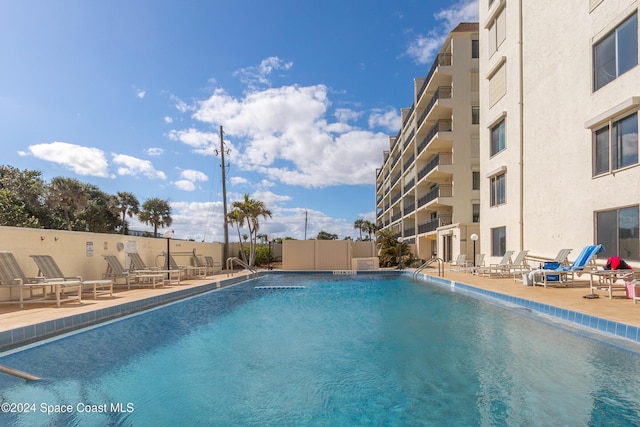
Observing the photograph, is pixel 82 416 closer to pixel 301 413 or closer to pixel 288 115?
pixel 301 413

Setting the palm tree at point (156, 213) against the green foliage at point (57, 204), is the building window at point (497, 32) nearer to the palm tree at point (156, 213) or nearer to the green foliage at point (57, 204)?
the green foliage at point (57, 204)

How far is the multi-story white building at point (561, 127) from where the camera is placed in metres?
10.0

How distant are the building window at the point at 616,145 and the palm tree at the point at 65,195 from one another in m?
31.5

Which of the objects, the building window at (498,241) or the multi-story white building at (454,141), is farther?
the multi-story white building at (454,141)

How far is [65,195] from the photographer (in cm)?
2823

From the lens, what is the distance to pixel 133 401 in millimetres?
3744

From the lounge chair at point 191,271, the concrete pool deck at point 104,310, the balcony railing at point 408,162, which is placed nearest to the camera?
the concrete pool deck at point 104,310

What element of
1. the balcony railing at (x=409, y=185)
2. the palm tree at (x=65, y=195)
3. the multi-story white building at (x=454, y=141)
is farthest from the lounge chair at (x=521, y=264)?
the palm tree at (x=65, y=195)

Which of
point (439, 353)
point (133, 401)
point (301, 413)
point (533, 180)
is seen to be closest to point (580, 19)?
point (533, 180)

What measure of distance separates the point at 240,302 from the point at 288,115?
39.3ft

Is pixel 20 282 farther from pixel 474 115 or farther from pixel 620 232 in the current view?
pixel 474 115

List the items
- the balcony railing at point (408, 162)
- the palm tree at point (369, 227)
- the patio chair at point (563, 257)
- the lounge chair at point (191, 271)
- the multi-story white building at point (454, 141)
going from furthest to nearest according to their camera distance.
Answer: the palm tree at point (369, 227)
the balcony railing at point (408, 162)
the multi-story white building at point (454, 141)
the lounge chair at point (191, 271)
the patio chair at point (563, 257)

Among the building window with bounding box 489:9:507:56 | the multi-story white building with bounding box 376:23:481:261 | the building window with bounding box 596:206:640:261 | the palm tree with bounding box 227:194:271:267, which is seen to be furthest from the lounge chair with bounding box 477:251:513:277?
the palm tree with bounding box 227:194:271:267

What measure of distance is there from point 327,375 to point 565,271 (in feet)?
28.9
